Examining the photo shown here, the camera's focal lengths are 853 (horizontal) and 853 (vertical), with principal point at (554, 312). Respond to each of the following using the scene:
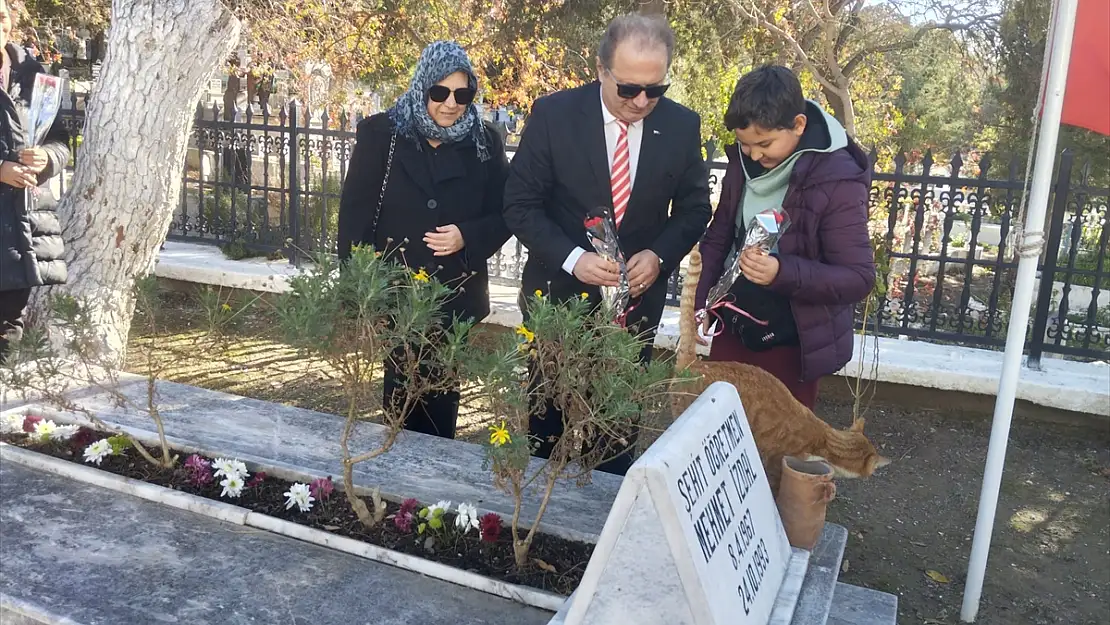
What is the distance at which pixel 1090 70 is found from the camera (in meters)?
2.74

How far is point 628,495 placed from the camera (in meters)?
1.47

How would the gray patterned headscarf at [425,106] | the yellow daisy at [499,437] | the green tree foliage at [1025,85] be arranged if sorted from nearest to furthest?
the yellow daisy at [499,437] < the gray patterned headscarf at [425,106] < the green tree foliage at [1025,85]

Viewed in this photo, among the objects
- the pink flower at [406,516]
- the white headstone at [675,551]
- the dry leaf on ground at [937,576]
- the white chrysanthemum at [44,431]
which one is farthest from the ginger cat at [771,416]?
the white chrysanthemum at [44,431]

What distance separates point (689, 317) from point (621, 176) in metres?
0.66

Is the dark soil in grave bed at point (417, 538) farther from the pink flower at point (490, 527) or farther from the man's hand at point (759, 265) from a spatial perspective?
the man's hand at point (759, 265)

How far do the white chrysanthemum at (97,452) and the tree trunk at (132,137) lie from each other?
1.66 meters

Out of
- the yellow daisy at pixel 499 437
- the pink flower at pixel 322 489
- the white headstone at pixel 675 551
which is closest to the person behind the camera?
the white headstone at pixel 675 551

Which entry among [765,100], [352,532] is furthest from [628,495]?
[765,100]

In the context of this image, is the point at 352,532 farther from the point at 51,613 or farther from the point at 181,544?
the point at 51,613

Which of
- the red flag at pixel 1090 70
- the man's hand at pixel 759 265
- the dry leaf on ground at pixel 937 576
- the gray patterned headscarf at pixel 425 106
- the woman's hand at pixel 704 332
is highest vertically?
the red flag at pixel 1090 70

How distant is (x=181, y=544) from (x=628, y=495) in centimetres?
127

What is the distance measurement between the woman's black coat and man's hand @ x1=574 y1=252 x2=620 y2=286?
7.32 ft

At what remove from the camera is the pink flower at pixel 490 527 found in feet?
6.81

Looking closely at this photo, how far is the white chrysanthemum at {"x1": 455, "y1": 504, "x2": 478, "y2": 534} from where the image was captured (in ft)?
6.94
